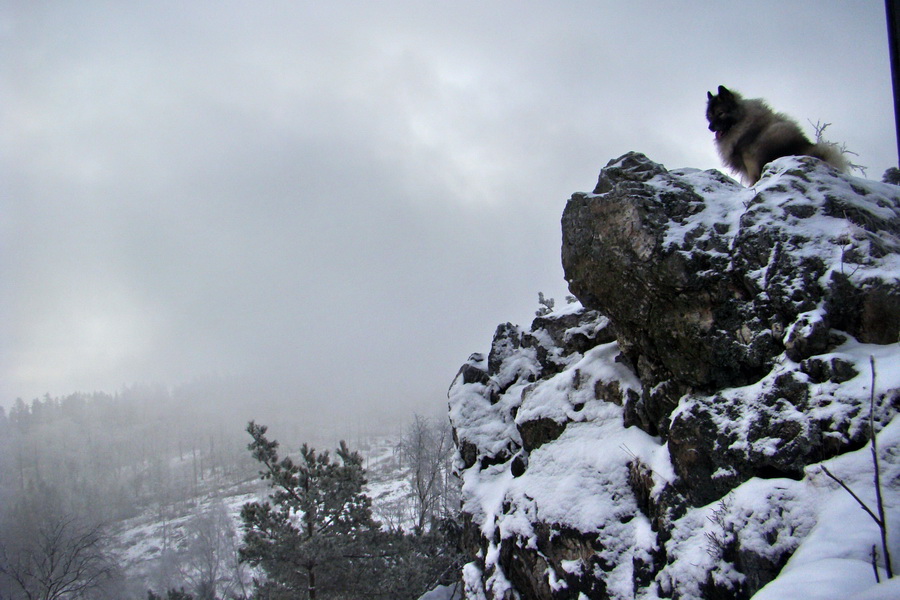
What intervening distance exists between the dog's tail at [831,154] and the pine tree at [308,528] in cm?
1310

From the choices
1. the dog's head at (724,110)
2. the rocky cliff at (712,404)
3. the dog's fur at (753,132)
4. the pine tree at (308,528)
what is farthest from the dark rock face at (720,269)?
the pine tree at (308,528)

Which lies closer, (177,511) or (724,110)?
(724,110)

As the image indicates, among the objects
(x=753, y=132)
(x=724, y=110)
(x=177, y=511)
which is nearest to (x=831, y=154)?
(x=753, y=132)

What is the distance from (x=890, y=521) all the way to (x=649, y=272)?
4.38m

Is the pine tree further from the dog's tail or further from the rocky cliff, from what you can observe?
the dog's tail

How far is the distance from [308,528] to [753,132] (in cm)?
1415

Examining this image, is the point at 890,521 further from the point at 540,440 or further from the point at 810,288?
the point at 540,440

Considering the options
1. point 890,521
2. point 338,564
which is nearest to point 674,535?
point 890,521

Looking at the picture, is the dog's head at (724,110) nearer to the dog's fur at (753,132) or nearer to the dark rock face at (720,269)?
the dog's fur at (753,132)

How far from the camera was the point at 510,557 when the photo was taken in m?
8.17

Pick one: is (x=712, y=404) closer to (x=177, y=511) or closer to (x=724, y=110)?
(x=724, y=110)

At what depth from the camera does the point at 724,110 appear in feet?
25.8

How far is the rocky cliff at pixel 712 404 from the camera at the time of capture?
4312 millimetres

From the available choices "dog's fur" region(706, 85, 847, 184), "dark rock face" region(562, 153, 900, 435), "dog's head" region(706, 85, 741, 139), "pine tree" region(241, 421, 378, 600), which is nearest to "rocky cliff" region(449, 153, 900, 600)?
"dark rock face" region(562, 153, 900, 435)
